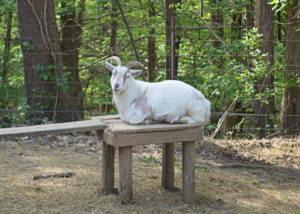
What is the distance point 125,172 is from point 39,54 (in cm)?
436

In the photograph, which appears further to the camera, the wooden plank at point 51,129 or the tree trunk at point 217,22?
the tree trunk at point 217,22

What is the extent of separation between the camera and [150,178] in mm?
4871

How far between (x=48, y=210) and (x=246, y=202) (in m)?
2.21

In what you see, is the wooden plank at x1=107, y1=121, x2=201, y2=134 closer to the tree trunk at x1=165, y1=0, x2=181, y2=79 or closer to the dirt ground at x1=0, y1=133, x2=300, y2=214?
the dirt ground at x1=0, y1=133, x2=300, y2=214

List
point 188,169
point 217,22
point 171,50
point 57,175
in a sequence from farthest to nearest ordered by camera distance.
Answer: point 217,22 → point 171,50 → point 57,175 → point 188,169

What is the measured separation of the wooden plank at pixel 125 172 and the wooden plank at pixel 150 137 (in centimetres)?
11

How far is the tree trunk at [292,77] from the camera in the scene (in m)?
6.95

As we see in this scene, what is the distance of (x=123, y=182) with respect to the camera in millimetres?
3764

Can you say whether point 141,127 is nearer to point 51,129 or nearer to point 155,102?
point 155,102

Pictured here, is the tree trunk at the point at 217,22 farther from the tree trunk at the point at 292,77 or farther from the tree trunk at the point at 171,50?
the tree trunk at the point at 292,77

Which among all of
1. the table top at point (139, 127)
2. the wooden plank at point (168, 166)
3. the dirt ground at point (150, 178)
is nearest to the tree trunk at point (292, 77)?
the dirt ground at point (150, 178)

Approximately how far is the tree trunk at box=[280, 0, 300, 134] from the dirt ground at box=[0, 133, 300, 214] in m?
0.71

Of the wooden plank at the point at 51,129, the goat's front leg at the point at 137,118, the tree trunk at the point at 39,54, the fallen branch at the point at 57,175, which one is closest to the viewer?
the wooden plank at the point at 51,129

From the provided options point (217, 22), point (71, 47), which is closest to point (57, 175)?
point (71, 47)
